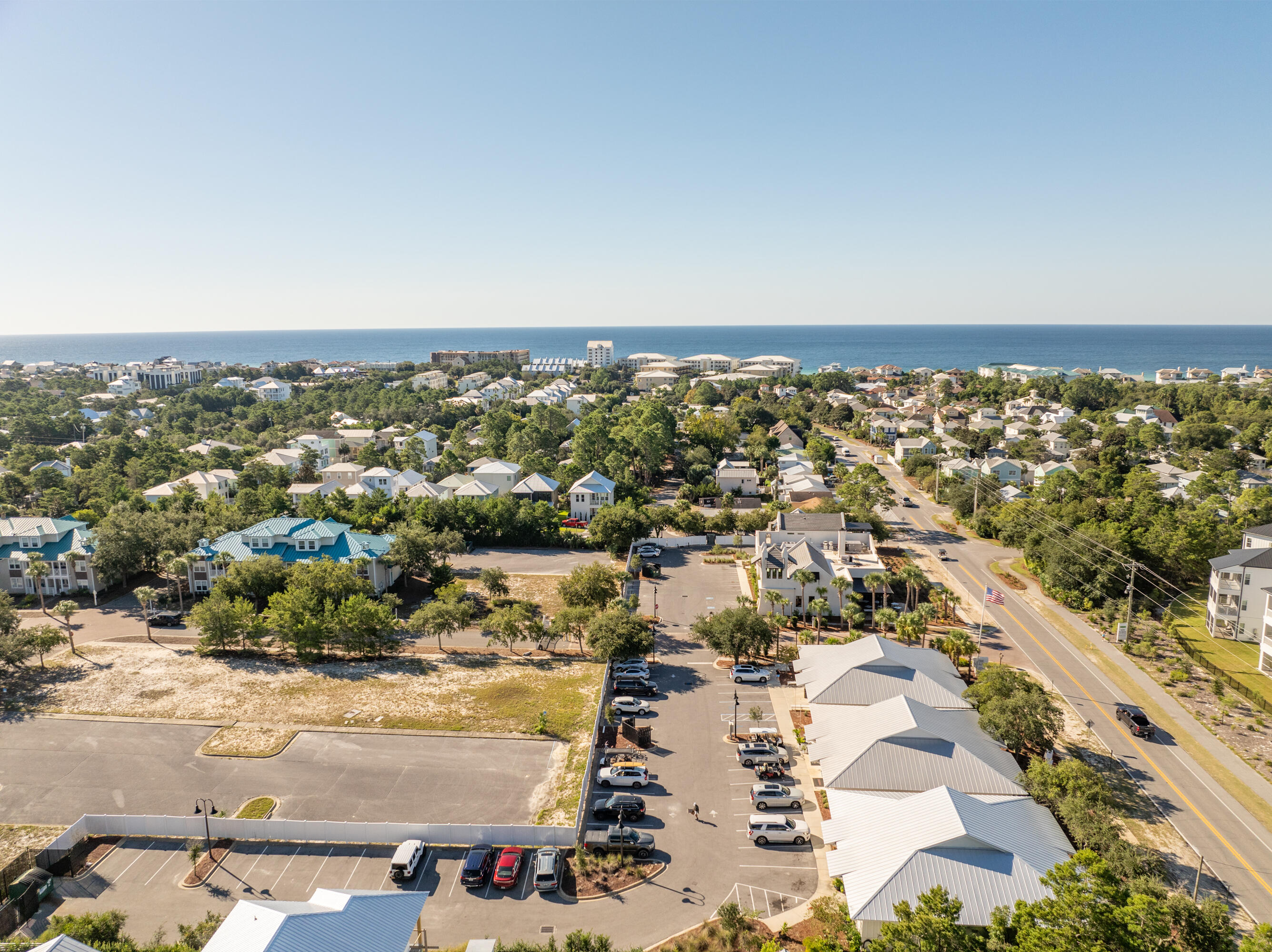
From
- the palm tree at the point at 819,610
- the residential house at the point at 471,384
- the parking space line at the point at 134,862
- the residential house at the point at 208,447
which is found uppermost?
the residential house at the point at 471,384

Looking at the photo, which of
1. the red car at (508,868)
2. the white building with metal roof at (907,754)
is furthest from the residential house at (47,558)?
the white building with metal roof at (907,754)

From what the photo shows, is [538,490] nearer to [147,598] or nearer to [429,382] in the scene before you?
[147,598]

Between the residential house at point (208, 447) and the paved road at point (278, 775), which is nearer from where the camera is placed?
the paved road at point (278, 775)

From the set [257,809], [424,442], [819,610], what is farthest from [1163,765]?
[424,442]

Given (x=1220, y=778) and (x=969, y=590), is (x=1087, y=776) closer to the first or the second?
(x=1220, y=778)

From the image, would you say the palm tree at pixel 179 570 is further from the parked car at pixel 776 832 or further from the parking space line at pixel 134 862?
the parked car at pixel 776 832

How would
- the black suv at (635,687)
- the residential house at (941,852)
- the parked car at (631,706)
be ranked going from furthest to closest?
the black suv at (635,687) → the parked car at (631,706) → the residential house at (941,852)
